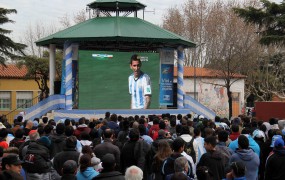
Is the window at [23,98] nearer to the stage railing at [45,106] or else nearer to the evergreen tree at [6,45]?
the evergreen tree at [6,45]

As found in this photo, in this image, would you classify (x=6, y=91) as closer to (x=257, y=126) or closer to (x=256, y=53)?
(x=256, y=53)

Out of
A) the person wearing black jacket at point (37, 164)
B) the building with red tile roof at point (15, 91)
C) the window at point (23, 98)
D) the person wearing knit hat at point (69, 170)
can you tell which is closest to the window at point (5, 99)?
the building with red tile roof at point (15, 91)

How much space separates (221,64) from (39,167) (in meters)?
39.6

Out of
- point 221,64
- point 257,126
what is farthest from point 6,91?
point 257,126

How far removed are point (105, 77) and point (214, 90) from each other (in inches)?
939

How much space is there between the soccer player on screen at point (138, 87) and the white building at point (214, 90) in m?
20.8

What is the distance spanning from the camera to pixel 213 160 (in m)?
8.52

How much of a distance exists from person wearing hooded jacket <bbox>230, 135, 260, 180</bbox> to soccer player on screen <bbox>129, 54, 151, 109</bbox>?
852 inches

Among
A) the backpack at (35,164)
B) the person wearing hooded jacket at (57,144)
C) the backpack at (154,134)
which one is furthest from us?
the backpack at (154,134)

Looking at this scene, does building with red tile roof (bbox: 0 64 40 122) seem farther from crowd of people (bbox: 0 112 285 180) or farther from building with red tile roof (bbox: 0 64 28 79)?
crowd of people (bbox: 0 112 285 180)

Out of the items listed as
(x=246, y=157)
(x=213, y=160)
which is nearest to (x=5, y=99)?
(x=246, y=157)

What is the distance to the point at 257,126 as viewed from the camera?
13383mm

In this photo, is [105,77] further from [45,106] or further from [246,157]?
[246,157]

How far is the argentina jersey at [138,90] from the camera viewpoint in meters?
30.6
